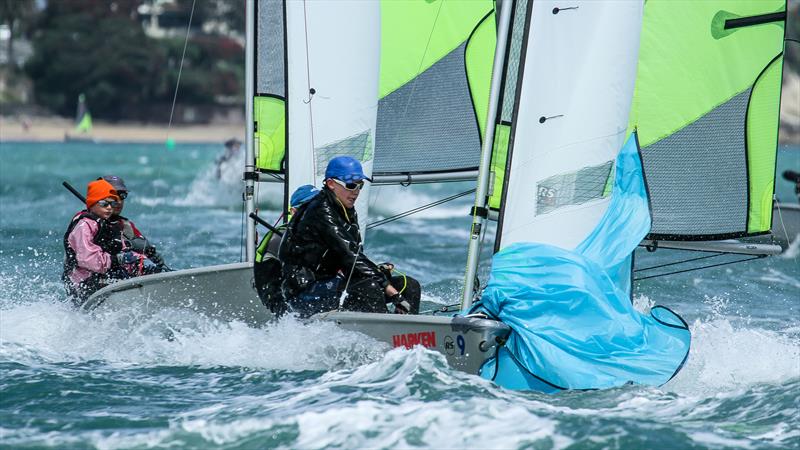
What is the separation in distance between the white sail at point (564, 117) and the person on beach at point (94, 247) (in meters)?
2.72

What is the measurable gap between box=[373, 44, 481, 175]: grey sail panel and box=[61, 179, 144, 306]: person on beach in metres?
2.08

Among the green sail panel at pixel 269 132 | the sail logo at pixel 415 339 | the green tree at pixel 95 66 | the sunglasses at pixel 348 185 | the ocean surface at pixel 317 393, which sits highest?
the green tree at pixel 95 66

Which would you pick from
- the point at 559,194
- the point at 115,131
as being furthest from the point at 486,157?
the point at 115,131

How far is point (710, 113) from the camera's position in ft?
25.5

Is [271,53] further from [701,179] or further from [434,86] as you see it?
[701,179]

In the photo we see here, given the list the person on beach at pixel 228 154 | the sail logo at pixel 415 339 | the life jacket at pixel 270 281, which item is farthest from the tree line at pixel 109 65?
the sail logo at pixel 415 339

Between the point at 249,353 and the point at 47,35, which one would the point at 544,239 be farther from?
the point at 47,35

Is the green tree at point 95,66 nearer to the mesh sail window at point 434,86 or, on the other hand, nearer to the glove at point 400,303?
the mesh sail window at point 434,86

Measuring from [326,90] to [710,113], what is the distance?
2.43 meters

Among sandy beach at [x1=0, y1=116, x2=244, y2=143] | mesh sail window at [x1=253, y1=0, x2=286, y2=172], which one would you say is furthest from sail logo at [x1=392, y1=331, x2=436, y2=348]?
sandy beach at [x1=0, y1=116, x2=244, y2=143]

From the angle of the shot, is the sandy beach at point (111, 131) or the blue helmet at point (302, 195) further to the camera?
the sandy beach at point (111, 131)

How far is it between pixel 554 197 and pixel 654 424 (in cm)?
135

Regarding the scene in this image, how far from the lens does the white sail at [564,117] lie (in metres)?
6.29

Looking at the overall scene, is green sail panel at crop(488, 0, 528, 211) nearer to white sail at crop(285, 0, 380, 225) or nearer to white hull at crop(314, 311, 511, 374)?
white hull at crop(314, 311, 511, 374)
